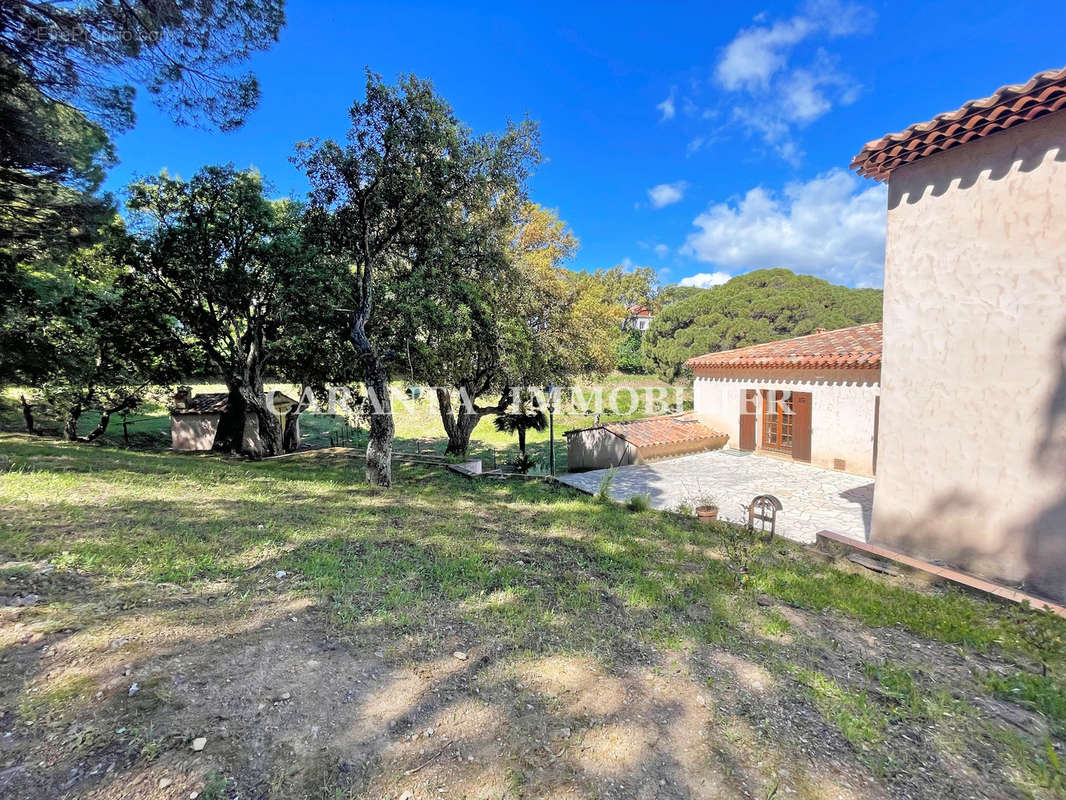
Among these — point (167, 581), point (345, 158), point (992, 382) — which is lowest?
point (167, 581)

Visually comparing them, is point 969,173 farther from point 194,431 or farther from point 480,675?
point 194,431

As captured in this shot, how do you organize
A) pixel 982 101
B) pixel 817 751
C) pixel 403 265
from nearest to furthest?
pixel 817 751
pixel 982 101
pixel 403 265

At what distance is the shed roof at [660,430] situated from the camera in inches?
549

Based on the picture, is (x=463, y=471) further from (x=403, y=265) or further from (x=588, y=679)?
(x=588, y=679)

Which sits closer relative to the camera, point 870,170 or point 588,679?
point 588,679

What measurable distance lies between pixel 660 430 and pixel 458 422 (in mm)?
7162

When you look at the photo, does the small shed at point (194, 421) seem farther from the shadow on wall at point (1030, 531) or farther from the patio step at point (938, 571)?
the shadow on wall at point (1030, 531)

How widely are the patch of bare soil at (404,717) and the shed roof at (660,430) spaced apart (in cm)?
1073

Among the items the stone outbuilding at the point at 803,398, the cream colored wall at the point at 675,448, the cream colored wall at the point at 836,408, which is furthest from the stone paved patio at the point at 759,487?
the stone outbuilding at the point at 803,398

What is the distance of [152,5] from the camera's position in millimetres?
7043

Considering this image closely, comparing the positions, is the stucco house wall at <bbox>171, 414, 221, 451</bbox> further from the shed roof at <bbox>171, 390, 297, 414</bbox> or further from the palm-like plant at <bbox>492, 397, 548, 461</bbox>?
the palm-like plant at <bbox>492, 397, 548, 461</bbox>

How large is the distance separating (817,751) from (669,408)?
23654 millimetres

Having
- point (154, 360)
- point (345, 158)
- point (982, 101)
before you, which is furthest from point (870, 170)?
point (154, 360)

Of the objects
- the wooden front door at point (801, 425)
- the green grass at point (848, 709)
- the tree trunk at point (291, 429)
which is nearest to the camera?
the green grass at point (848, 709)
